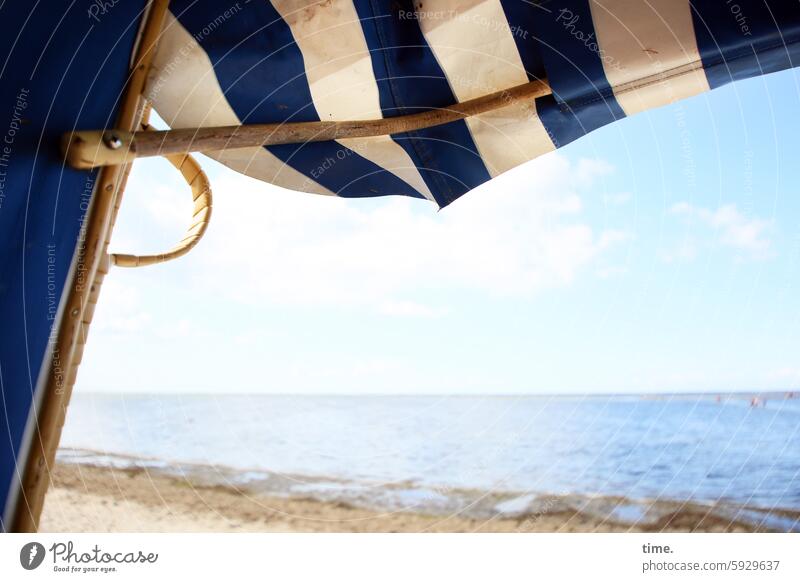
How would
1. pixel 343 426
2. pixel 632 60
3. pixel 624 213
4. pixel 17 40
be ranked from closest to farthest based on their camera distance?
pixel 17 40 → pixel 632 60 → pixel 624 213 → pixel 343 426

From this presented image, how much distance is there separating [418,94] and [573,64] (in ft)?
0.58

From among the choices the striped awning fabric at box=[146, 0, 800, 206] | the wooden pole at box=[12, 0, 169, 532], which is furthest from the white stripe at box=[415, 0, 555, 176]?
the wooden pole at box=[12, 0, 169, 532]

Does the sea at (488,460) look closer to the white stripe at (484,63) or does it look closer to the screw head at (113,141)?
the screw head at (113,141)

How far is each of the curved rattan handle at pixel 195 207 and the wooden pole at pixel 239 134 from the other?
5.3 inches

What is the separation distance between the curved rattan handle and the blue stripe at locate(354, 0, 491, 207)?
0.72 ft

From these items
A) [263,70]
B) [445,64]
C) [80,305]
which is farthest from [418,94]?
[80,305]

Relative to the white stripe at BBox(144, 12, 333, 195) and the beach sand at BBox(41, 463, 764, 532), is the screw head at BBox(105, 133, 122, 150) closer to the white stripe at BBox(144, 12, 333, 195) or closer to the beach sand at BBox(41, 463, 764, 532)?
the white stripe at BBox(144, 12, 333, 195)

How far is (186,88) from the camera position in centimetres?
56

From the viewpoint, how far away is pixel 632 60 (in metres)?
0.50

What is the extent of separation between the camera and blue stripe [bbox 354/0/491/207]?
57 cm

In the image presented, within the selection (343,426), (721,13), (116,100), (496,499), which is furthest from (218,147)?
(343,426)

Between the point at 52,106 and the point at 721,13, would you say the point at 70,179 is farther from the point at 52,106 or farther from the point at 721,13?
the point at 721,13

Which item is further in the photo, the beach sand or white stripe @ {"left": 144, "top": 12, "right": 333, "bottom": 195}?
the beach sand
